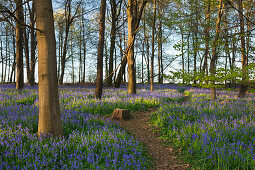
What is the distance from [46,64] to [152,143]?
3656 millimetres

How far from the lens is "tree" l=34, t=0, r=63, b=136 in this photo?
381cm

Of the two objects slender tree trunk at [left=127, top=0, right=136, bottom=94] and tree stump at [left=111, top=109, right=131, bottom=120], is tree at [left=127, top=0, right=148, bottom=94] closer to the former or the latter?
slender tree trunk at [left=127, top=0, right=136, bottom=94]

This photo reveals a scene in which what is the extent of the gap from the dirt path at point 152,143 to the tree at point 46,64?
2.71 meters

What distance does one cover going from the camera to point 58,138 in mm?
4184

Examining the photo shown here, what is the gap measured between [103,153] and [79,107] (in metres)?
4.76

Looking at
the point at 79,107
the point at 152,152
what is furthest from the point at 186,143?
the point at 79,107

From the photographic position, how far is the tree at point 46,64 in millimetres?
3814

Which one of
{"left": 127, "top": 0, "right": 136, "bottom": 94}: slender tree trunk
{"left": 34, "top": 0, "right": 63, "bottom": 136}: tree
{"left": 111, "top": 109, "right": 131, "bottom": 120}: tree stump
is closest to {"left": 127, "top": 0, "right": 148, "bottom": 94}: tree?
{"left": 127, "top": 0, "right": 136, "bottom": 94}: slender tree trunk

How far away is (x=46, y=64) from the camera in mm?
3852

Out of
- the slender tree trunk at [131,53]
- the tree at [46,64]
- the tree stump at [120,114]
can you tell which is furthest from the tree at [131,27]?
the tree at [46,64]

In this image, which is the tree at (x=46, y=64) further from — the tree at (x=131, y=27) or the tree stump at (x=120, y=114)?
the tree at (x=131, y=27)

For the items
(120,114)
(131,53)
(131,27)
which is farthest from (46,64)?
(131,27)

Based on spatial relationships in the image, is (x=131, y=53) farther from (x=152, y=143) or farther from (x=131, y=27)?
(x=152, y=143)

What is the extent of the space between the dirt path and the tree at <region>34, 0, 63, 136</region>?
2711 millimetres
